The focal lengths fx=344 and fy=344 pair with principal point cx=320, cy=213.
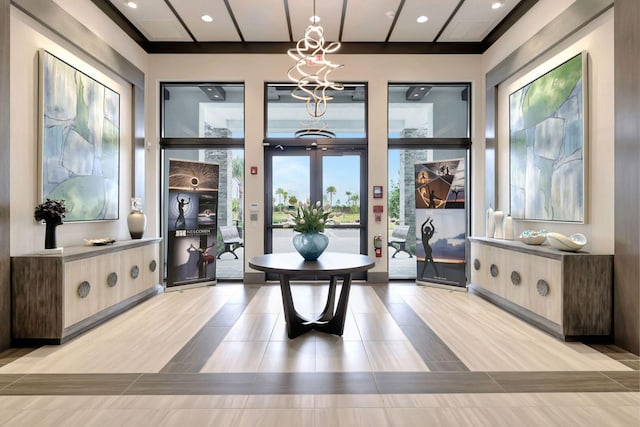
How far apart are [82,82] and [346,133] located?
4178mm

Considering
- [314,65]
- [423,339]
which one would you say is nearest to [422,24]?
[314,65]

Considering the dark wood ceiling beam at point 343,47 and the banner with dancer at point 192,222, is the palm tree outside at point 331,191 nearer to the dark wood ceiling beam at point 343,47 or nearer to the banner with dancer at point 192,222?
the banner with dancer at point 192,222

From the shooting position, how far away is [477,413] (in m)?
2.27

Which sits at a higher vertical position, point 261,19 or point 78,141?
point 261,19

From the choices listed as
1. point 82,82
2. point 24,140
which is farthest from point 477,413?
point 82,82

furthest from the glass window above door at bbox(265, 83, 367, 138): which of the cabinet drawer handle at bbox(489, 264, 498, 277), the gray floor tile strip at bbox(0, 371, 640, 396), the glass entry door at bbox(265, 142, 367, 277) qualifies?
the gray floor tile strip at bbox(0, 371, 640, 396)

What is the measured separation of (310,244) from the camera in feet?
12.5

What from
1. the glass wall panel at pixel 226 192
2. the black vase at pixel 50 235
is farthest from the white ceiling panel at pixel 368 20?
the black vase at pixel 50 235

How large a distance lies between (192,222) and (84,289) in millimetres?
2293

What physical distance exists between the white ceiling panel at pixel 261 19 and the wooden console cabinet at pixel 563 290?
15.9 feet

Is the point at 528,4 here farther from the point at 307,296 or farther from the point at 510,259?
the point at 307,296

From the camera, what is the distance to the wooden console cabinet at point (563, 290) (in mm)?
3502

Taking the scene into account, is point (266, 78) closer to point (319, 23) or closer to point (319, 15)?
point (319, 23)

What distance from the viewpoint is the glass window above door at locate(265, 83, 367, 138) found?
656 centimetres
